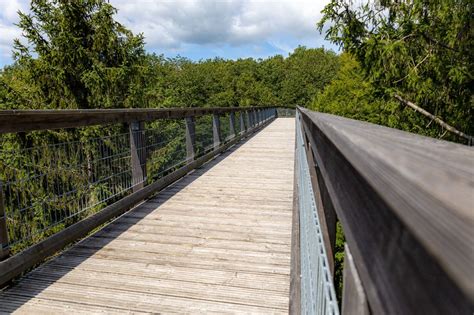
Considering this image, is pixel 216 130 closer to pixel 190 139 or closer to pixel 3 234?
pixel 190 139

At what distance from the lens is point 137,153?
498cm

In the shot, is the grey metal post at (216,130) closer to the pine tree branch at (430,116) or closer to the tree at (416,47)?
the tree at (416,47)

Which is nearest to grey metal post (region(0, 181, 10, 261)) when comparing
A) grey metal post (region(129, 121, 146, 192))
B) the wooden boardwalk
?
the wooden boardwalk

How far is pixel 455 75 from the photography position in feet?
31.6

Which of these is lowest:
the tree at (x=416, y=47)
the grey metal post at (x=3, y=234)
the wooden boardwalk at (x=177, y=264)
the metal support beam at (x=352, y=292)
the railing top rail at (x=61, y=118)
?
the wooden boardwalk at (x=177, y=264)

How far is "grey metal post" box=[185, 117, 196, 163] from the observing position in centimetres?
704

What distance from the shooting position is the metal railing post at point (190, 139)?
23.1ft

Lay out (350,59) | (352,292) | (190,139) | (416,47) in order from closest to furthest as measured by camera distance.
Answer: (352,292) < (190,139) < (416,47) < (350,59)

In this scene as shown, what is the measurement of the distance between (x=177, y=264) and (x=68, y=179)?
1404mm

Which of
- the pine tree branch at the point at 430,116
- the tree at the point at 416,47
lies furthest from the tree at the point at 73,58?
the pine tree branch at the point at 430,116


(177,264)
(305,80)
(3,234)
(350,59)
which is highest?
(305,80)

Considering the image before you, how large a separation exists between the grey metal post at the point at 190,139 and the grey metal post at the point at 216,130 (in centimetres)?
169

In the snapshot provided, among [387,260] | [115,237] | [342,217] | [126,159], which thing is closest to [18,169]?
[115,237]

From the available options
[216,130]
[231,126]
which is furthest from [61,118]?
[231,126]
